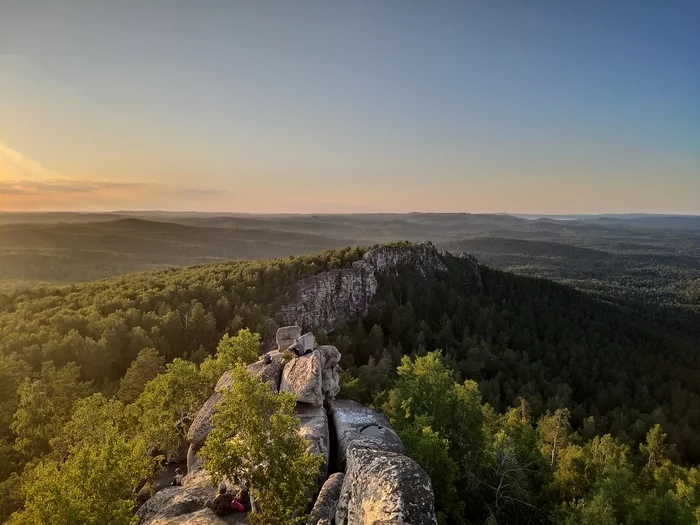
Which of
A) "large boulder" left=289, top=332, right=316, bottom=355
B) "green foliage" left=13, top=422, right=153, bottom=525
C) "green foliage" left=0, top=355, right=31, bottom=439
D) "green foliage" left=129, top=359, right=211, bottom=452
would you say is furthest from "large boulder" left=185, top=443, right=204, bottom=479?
"green foliage" left=0, top=355, right=31, bottom=439

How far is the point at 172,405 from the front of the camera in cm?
3725

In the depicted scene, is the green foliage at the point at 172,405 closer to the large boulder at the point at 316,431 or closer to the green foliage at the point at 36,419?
the green foliage at the point at 36,419

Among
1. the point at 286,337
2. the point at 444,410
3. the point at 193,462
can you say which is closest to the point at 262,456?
the point at 193,462

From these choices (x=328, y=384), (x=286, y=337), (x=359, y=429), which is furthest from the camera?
(x=286, y=337)

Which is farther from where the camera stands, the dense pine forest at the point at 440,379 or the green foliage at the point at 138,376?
the green foliage at the point at 138,376

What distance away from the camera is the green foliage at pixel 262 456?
1883cm

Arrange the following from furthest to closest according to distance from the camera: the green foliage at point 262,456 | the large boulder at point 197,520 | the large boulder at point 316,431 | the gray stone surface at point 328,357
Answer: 1. the gray stone surface at point 328,357
2. the large boulder at point 316,431
3. the large boulder at point 197,520
4. the green foliage at point 262,456

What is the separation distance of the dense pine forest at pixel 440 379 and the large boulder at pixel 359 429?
219cm

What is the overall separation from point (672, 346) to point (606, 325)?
20581mm

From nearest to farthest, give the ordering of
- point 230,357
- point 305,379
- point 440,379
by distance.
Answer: point 305,379 → point 440,379 → point 230,357

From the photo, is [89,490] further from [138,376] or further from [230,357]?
[138,376]

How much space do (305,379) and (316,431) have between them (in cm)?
622

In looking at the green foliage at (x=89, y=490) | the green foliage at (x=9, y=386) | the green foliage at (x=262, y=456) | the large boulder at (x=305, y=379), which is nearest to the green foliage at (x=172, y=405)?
the large boulder at (x=305, y=379)

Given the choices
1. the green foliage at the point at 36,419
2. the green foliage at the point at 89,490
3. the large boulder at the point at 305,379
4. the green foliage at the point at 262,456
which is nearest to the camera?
the green foliage at the point at 262,456
